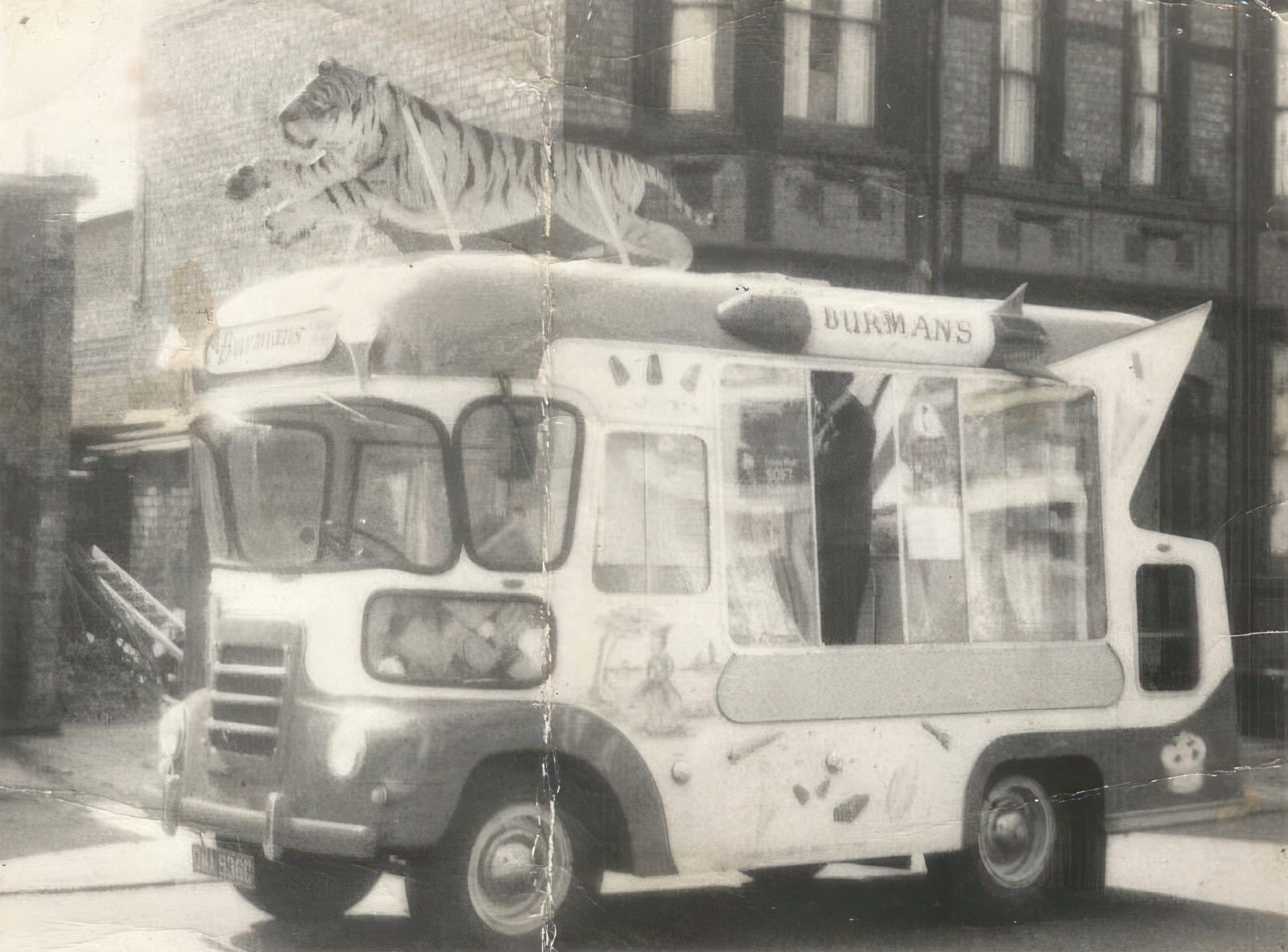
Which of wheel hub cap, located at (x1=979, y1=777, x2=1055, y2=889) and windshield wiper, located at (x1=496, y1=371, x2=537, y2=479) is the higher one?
windshield wiper, located at (x1=496, y1=371, x2=537, y2=479)

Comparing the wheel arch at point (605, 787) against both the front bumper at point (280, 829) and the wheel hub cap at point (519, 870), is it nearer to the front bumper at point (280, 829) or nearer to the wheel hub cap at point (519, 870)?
the wheel hub cap at point (519, 870)

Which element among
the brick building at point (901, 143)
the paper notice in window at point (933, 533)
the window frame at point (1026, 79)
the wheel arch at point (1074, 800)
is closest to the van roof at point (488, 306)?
the brick building at point (901, 143)

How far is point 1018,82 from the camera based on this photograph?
19.4 feet

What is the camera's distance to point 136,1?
5.77 meters

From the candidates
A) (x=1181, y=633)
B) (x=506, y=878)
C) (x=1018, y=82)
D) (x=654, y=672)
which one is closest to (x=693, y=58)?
(x=1018, y=82)

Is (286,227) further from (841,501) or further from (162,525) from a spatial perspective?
(841,501)

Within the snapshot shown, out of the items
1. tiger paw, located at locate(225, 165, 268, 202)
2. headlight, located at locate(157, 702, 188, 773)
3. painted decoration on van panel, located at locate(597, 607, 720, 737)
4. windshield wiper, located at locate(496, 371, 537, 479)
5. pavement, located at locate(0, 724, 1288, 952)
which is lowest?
pavement, located at locate(0, 724, 1288, 952)

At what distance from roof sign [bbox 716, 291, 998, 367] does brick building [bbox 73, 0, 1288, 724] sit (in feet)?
0.35

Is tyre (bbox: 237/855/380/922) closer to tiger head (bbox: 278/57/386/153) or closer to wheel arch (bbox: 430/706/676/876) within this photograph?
wheel arch (bbox: 430/706/676/876)

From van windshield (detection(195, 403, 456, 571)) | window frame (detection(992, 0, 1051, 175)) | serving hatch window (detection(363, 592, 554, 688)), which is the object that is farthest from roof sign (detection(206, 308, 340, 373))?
window frame (detection(992, 0, 1051, 175))

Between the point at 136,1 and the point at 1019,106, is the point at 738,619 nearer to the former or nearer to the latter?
the point at 1019,106

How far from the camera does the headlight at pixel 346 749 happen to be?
498cm

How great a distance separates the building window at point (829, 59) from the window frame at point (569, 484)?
150 centimetres

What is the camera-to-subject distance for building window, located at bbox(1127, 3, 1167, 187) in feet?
19.7
